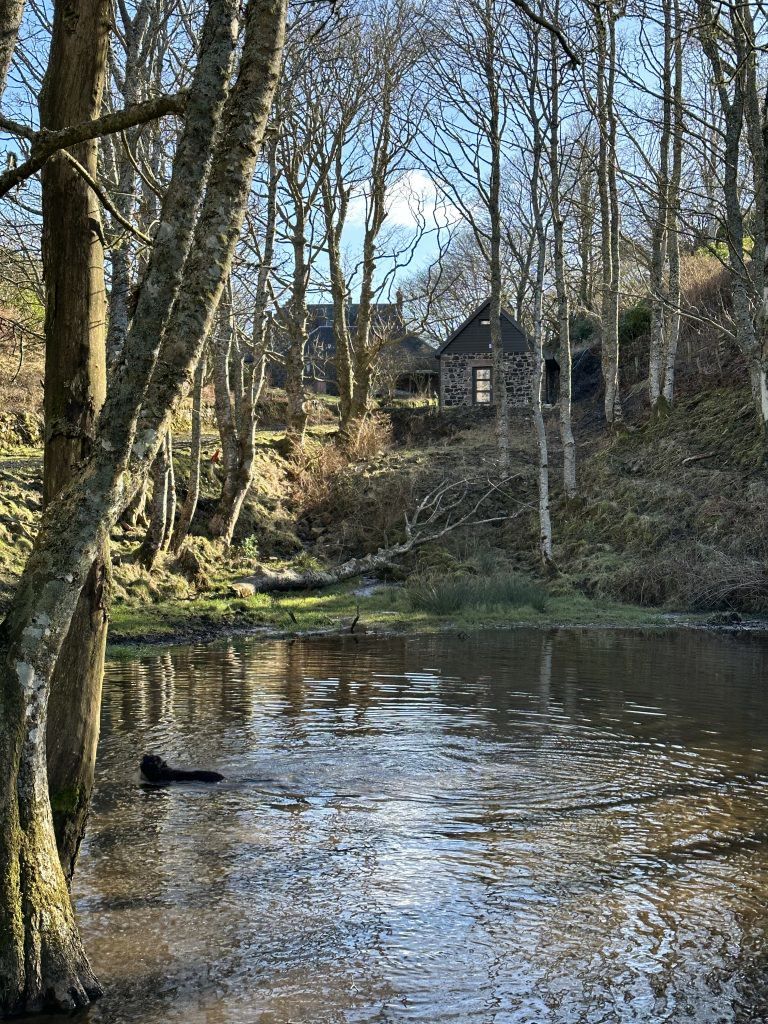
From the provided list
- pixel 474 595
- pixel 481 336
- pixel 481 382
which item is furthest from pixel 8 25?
pixel 481 336

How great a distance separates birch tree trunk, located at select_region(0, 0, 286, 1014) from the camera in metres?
4.23

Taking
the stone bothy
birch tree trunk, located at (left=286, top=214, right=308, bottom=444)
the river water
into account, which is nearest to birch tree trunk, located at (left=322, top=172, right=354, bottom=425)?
birch tree trunk, located at (left=286, top=214, right=308, bottom=444)

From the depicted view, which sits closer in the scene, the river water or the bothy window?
the river water

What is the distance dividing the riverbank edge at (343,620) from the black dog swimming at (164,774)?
25.9ft

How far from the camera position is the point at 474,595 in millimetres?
20922

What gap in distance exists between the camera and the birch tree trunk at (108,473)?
13.9 ft

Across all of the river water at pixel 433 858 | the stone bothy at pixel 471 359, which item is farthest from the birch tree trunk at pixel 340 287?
the river water at pixel 433 858

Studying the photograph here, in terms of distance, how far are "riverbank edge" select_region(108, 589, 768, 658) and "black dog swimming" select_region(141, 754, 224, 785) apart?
789 cm

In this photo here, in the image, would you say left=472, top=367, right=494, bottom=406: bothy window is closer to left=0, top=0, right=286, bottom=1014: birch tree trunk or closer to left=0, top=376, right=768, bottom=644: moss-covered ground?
left=0, top=376, right=768, bottom=644: moss-covered ground

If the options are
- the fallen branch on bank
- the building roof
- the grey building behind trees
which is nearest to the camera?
the fallen branch on bank

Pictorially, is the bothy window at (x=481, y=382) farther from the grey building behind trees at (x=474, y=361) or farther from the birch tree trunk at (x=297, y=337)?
the birch tree trunk at (x=297, y=337)

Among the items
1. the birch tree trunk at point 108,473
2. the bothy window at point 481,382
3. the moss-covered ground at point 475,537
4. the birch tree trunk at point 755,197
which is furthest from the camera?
the bothy window at point 481,382

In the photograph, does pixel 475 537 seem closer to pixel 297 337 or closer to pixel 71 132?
pixel 297 337

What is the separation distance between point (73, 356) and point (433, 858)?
3877mm
